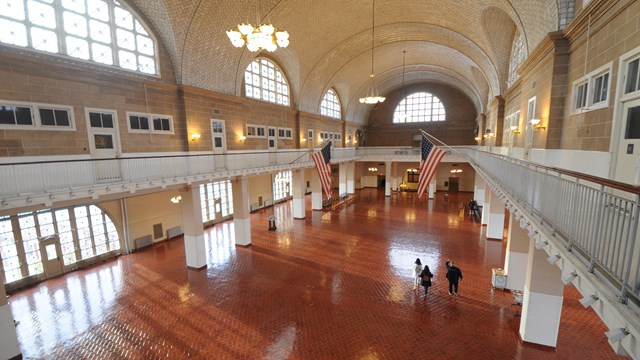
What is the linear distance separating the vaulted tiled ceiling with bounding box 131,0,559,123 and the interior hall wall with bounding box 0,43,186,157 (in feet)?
4.98

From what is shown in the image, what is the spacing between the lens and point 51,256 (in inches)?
438

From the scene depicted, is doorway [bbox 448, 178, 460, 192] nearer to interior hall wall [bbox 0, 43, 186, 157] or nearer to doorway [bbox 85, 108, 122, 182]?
interior hall wall [bbox 0, 43, 186, 157]

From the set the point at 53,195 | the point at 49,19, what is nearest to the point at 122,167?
the point at 53,195

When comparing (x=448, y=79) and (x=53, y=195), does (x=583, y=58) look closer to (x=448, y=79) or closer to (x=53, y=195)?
(x=53, y=195)

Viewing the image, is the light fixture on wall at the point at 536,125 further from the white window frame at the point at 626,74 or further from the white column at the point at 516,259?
the white window frame at the point at 626,74

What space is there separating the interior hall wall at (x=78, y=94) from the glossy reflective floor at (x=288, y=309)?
16.4 ft

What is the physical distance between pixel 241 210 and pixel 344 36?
13295mm

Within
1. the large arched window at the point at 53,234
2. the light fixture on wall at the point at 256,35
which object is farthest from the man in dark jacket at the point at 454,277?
the large arched window at the point at 53,234

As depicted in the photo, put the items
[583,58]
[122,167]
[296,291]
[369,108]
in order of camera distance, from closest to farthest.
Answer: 1. [583,58]
2. [122,167]
3. [296,291]
4. [369,108]

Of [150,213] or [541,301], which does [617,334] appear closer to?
[541,301]

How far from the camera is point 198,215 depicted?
38.5 ft

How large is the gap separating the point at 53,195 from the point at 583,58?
12.9 metres

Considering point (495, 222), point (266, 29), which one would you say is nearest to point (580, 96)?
point (266, 29)

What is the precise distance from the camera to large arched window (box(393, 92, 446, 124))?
32.3 meters
